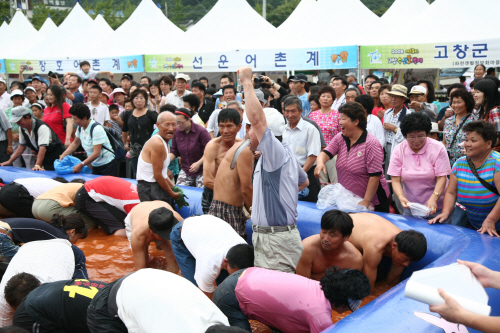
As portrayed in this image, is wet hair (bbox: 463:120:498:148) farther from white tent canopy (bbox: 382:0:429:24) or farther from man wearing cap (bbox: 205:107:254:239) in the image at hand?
white tent canopy (bbox: 382:0:429:24)

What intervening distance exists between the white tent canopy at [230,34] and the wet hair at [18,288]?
886 centimetres

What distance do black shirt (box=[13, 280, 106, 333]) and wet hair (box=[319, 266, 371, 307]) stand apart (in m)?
1.50

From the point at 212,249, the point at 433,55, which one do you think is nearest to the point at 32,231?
the point at 212,249

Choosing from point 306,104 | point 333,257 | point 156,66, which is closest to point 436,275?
point 333,257

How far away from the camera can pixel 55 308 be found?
2.68 metres

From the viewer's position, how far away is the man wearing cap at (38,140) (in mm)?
6469

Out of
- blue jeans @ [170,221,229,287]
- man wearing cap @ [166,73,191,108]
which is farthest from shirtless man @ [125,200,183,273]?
man wearing cap @ [166,73,191,108]

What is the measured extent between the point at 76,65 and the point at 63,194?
32.1 feet

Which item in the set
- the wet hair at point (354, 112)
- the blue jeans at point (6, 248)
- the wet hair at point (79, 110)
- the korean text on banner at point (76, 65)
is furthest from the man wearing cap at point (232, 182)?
the korean text on banner at point (76, 65)

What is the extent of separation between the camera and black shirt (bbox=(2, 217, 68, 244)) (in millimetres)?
3971

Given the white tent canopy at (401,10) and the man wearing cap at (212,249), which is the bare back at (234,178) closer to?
the man wearing cap at (212,249)

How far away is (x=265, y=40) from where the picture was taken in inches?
434

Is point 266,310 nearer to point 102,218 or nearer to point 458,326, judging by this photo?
point 458,326

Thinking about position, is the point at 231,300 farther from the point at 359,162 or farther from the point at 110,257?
the point at 110,257
